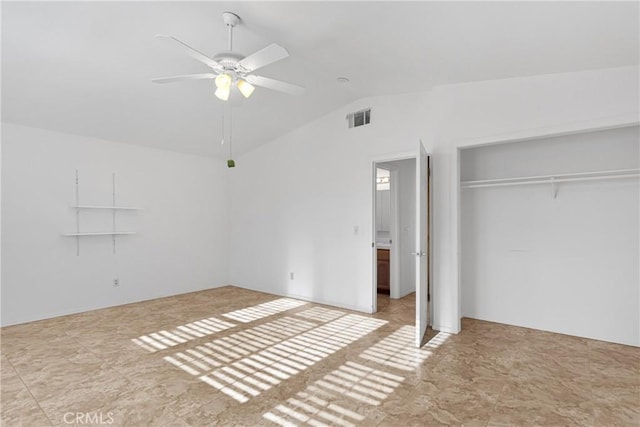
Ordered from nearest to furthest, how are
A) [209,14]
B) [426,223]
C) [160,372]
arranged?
[209,14]
[160,372]
[426,223]

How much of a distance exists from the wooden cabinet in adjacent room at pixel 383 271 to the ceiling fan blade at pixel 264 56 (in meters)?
4.00

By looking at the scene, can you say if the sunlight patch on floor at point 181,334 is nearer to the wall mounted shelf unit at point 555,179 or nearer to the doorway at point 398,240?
the doorway at point 398,240

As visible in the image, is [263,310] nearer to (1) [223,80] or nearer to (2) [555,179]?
(1) [223,80]

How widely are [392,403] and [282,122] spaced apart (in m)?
4.15

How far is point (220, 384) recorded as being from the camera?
2695 millimetres

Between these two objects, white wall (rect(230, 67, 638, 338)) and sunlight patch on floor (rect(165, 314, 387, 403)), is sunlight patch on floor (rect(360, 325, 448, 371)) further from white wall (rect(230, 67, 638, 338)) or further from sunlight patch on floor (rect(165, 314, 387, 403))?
white wall (rect(230, 67, 638, 338))

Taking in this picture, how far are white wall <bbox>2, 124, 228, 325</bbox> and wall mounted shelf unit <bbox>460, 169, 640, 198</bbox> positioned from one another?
4.64 meters

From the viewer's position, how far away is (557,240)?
376cm

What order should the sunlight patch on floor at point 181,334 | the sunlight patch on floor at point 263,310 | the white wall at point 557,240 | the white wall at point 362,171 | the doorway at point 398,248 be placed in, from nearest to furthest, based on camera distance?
the white wall at point 362,171
the white wall at point 557,240
the sunlight patch on floor at point 181,334
the sunlight patch on floor at point 263,310
the doorway at point 398,248

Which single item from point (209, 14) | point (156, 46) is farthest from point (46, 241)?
point (209, 14)

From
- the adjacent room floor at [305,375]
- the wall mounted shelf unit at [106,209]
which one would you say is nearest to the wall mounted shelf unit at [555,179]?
the adjacent room floor at [305,375]

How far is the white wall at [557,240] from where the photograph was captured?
3.41 metres

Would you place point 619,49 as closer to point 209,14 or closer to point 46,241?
point 209,14

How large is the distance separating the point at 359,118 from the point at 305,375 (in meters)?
3.46
